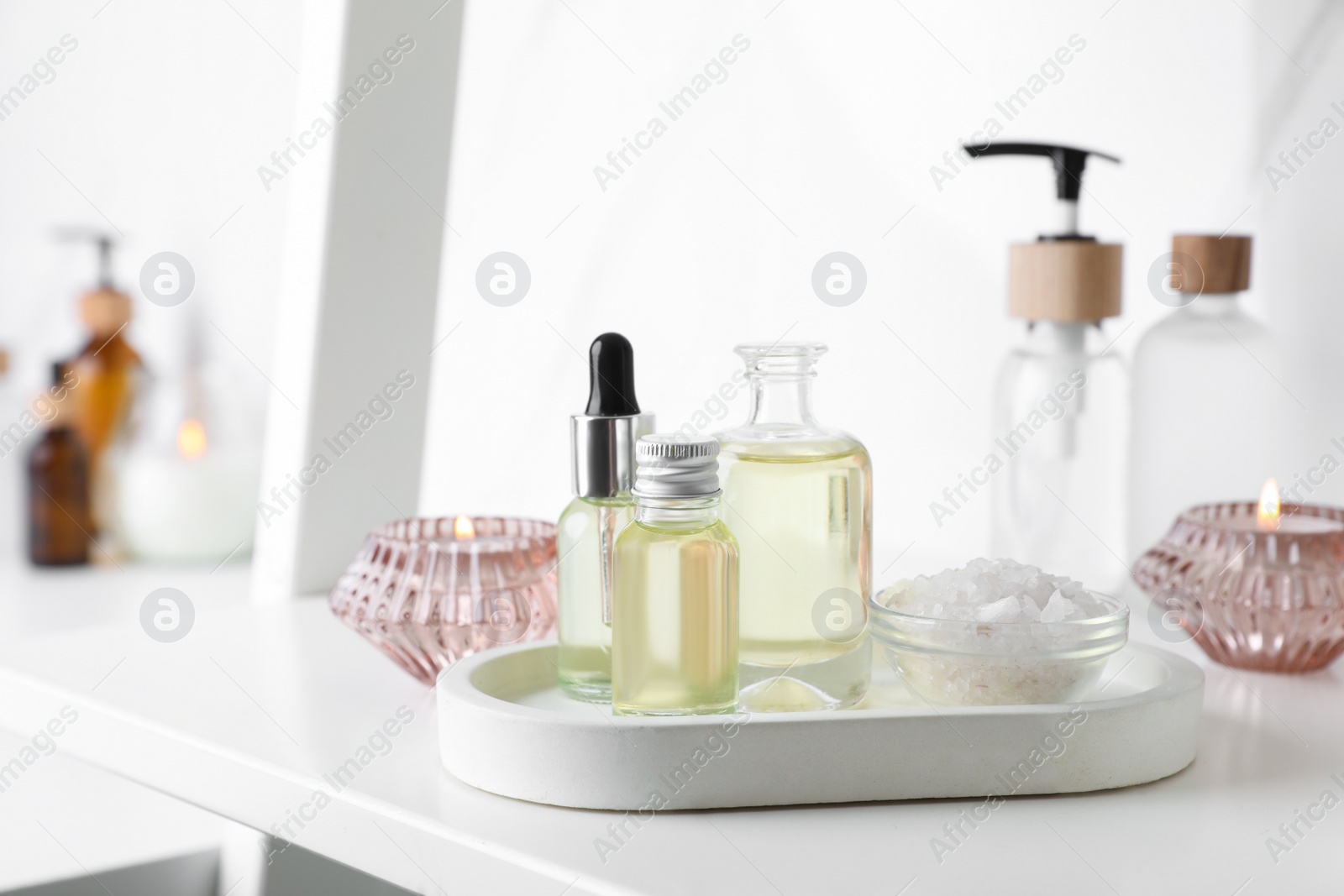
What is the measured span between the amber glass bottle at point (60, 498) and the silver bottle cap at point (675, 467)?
911 mm

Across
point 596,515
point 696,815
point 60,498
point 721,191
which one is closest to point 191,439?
point 60,498

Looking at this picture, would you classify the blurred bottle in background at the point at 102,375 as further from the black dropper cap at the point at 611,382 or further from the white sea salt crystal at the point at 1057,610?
the white sea salt crystal at the point at 1057,610

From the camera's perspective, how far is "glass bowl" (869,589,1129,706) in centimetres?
49

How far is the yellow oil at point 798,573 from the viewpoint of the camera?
0.54 meters

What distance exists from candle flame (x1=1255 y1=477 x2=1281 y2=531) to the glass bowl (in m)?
0.19

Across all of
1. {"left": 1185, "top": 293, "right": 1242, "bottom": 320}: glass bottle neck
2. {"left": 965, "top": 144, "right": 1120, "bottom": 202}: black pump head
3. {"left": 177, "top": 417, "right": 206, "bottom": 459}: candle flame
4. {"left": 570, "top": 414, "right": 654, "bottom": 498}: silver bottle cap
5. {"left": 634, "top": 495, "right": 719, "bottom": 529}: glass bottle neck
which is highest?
{"left": 965, "top": 144, "right": 1120, "bottom": 202}: black pump head

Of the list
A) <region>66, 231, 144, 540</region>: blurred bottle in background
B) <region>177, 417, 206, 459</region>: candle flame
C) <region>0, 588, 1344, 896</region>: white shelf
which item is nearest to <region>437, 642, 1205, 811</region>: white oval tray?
<region>0, 588, 1344, 896</region>: white shelf

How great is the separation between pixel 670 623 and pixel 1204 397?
0.44 m

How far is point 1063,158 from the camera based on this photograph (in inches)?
29.9

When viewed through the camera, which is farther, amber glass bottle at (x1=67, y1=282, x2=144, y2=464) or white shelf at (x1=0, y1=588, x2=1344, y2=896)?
amber glass bottle at (x1=67, y1=282, x2=144, y2=464)

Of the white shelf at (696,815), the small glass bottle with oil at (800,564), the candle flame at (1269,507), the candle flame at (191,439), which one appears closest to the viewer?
the white shelf at (696,815)

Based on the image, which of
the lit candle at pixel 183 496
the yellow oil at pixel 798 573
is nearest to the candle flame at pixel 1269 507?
the yellow oil at pixel 798 573

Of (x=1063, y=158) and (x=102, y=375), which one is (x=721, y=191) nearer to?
(x=1063, y=158)

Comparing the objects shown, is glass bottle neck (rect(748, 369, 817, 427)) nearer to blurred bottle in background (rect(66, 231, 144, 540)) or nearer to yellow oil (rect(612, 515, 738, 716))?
yellow oil (rect(612, 515, 738, 716))
